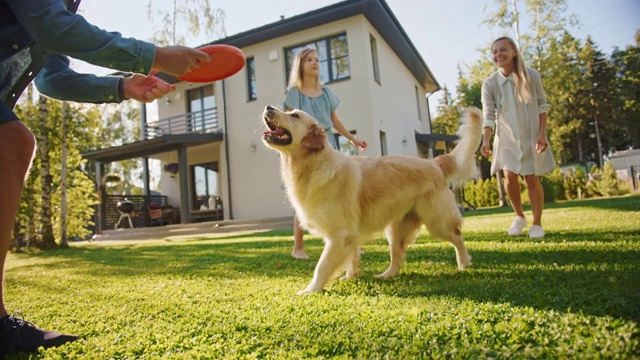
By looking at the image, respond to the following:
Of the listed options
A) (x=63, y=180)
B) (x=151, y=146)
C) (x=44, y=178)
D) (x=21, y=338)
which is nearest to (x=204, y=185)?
(x=151, y=146)

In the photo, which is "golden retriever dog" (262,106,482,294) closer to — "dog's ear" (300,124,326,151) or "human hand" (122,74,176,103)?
"dog's ear" (300,124,326,151)

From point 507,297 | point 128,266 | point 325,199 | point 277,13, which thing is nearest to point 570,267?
point 507,297

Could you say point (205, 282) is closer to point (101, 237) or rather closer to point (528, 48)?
point (101, 237)

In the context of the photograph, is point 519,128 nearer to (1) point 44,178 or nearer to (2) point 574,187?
(1) point 44,178

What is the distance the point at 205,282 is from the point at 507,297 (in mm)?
2727

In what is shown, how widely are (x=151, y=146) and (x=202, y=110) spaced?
2.98 meters

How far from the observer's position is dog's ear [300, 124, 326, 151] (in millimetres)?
3482

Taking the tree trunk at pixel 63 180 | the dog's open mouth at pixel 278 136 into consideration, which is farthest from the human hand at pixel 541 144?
the tree trunk at pixel 63 180

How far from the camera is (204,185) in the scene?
1983 cm

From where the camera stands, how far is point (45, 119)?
11.6 m

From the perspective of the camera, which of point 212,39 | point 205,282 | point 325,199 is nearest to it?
point 325,199

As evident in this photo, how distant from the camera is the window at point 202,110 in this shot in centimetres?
1905

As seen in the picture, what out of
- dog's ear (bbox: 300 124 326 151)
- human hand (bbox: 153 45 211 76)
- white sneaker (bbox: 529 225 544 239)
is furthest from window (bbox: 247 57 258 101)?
human hand (bbox: 153 45 211 76)

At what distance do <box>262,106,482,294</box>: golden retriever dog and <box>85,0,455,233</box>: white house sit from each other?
1088 centimetres
